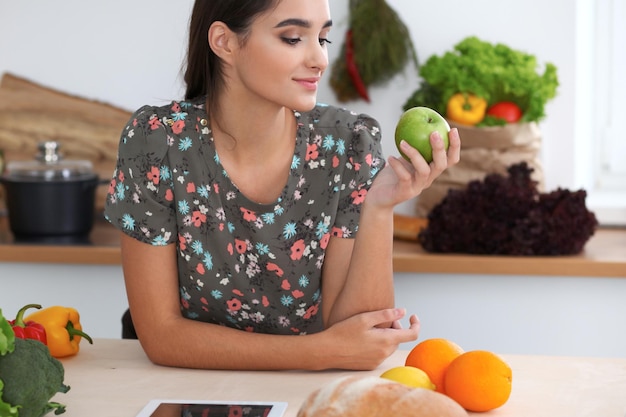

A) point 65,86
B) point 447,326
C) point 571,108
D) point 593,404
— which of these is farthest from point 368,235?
point 65,86

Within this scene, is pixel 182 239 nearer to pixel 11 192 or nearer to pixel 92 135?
pixel 11 192

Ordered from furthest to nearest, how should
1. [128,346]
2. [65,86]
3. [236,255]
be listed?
[65,86]
[236,255]
[128,346]

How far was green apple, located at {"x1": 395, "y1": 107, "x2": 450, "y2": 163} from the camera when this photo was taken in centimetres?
139

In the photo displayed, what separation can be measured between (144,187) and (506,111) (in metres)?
1.32

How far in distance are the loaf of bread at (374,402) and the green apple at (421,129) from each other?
53 centimetres

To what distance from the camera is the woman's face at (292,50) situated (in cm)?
148

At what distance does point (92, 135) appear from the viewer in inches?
115

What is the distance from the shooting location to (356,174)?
1.65 meters

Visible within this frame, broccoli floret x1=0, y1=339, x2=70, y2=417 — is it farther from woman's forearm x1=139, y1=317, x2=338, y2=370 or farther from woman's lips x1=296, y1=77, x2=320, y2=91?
woman's lips x1=296, y1=77, x2=320, y2=91

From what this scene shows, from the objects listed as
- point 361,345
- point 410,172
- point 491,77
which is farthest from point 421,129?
point 491,77

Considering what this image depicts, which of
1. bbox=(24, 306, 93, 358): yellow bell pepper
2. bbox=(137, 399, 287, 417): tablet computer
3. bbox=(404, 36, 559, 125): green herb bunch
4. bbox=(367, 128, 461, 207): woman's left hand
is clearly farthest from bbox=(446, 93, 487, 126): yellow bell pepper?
bbox=(137, 399, 287, 417): tablet computer

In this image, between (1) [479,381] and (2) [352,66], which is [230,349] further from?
(2) [352,66]

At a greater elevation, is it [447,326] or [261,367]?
[261,367]

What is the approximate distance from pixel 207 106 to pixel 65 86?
56.2 inches
